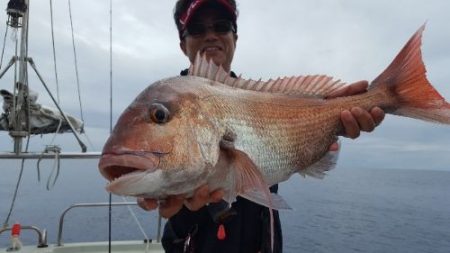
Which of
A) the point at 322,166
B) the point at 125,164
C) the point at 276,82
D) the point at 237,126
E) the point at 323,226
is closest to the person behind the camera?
the point at 125,164

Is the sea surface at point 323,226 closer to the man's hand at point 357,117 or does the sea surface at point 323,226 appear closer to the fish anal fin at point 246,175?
the man's hand at point 357,117

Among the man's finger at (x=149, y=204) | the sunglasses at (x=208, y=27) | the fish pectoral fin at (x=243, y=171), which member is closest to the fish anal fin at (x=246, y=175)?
the fish pectoral fin at (x=243, y=171)

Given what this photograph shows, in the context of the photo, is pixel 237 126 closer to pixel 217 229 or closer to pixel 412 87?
pixel 217 229

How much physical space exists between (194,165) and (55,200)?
153 ft

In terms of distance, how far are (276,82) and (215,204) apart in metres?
0.95

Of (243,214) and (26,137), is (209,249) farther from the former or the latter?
(26,137)

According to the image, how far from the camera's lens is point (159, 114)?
188cm

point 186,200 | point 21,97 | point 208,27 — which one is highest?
point 208,27

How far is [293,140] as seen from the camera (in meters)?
2.37

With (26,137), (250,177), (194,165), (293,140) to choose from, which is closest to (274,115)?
(293,140)

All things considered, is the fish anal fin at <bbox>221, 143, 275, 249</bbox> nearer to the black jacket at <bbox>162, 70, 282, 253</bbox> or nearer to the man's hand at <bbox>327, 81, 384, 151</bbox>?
the black jacket at <bbox>162, 70, 282, 253</bbox>

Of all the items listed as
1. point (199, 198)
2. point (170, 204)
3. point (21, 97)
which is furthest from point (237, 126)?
point (21, 97)

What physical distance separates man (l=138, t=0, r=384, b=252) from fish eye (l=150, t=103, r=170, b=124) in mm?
402

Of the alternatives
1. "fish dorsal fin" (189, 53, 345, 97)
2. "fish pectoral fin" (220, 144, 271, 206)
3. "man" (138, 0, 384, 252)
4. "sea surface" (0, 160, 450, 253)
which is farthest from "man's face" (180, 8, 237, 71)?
"sea surface" (0, 160, 450, 253)
